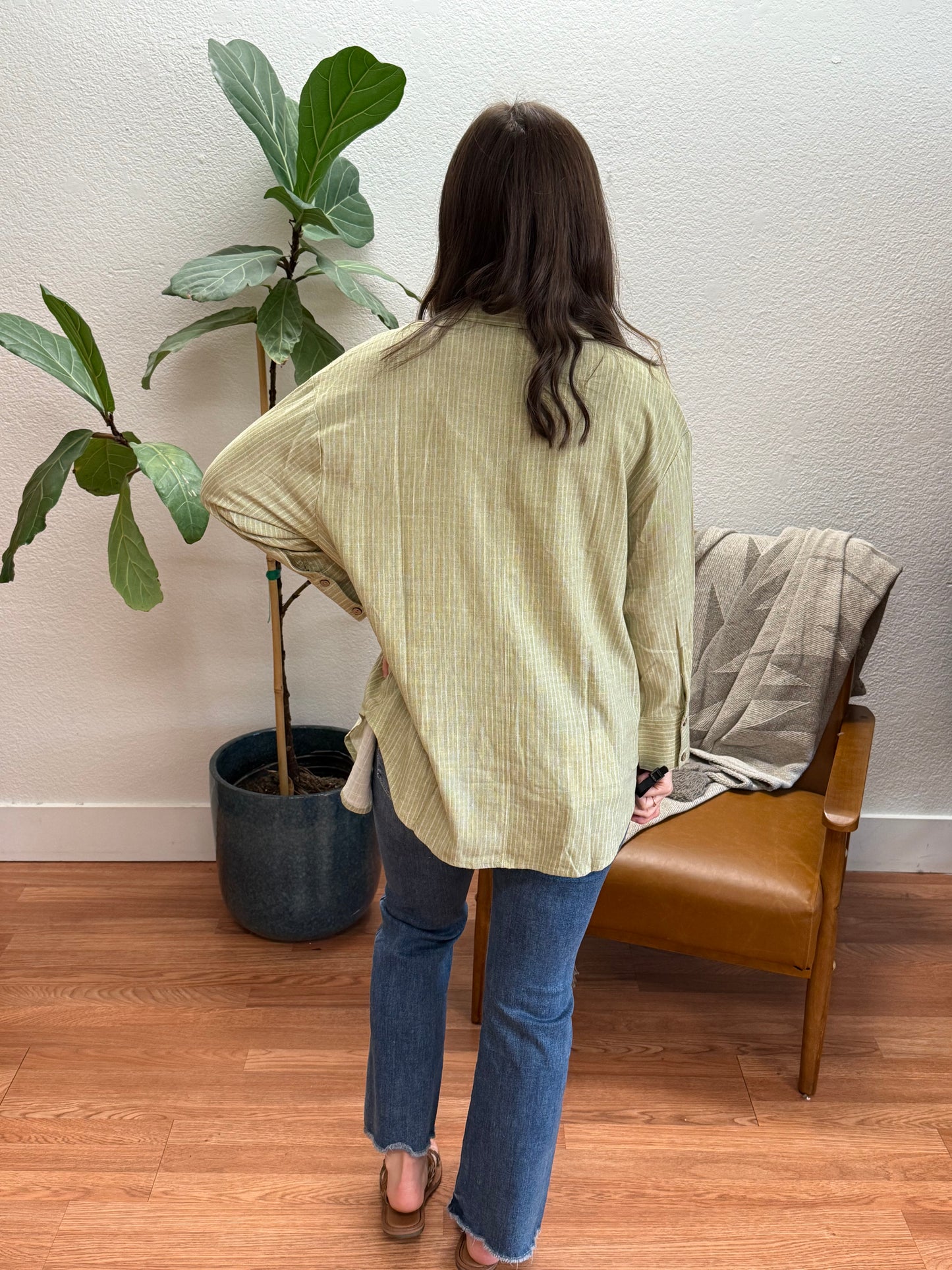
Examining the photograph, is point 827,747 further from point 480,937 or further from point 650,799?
point 650,799

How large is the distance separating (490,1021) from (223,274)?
1.30 meters

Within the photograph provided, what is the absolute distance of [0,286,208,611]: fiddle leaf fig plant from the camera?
5.26ft

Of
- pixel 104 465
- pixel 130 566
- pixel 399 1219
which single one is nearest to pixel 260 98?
pixel 104 465

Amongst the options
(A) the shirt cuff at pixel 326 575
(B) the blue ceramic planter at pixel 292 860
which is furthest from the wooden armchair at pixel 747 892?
(A) the shirt cuff at pixel 326 575

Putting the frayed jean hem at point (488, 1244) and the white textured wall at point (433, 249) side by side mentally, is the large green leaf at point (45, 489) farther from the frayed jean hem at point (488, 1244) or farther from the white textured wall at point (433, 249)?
the frayed jean hem at point (488, 1244)

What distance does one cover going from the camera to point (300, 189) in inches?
70.4

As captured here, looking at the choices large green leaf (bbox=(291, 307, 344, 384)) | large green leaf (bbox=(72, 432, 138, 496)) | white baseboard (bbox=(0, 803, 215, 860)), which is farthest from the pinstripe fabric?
white baseboard (bbox=(0, 803, 215, 860))

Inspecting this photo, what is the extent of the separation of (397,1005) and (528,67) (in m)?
1.80

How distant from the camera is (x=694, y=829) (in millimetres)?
1767

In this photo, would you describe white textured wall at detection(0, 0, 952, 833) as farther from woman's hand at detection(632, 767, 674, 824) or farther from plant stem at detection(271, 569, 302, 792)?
woman's hand at detection(632, 767, 674, 824)

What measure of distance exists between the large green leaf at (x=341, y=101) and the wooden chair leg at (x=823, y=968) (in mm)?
1426

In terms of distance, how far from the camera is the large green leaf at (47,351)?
62.3 inches

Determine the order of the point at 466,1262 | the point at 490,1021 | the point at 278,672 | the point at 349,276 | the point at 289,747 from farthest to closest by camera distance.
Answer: the point at 289,747
the point at 278,672
the point at 349,276
the point at 466,1262
the point at 490,1021

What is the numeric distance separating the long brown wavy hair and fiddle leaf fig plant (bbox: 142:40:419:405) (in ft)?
2.37
